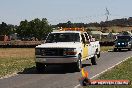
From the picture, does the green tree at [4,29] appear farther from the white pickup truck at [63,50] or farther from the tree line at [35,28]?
the white pickup truck at [63,50]

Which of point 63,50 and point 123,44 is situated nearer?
point 63,50

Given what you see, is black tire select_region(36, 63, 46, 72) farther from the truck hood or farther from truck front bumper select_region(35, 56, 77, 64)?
the truck hood

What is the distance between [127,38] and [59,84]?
114 ft

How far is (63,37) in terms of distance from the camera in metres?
21.0

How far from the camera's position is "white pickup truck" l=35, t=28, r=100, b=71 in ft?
61.8

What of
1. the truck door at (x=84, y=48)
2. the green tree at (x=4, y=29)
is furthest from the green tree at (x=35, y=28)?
the truck door at (x=84, y=48)

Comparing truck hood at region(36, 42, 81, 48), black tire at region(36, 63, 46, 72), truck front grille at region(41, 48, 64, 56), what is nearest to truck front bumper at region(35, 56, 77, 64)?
truck front grille at region(41, 48, 64, 56)

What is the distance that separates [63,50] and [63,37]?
2.18 m

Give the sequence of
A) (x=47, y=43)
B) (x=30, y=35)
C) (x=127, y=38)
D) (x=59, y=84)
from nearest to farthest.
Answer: (x=59, y=84)
(x=47, y=43)
(x=127, y=38)
(x=30, y=35)

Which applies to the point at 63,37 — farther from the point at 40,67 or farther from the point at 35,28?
the point at 35,28

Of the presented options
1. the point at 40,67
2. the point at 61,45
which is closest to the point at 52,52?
the point at 61,45

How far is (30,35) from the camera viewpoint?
527ft

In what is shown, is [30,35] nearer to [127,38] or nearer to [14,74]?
[127,38]

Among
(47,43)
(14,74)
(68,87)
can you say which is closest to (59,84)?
(68,87)
